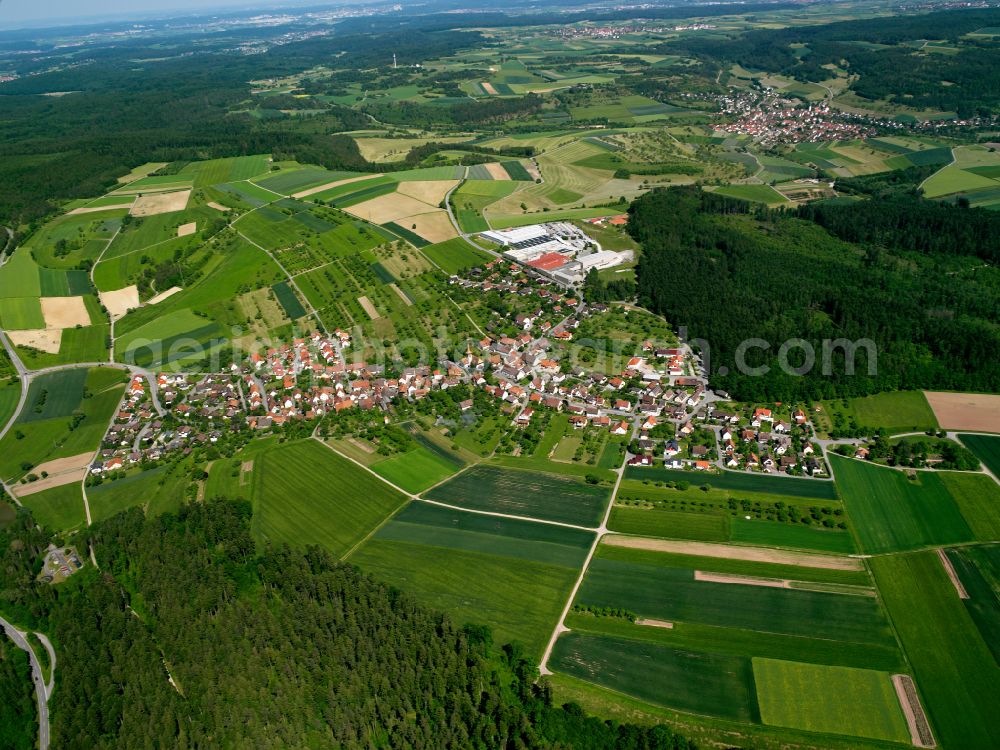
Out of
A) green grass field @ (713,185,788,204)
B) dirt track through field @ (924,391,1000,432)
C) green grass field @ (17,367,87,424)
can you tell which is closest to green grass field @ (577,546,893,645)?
dirt track through field @ (924,391,1000,432)

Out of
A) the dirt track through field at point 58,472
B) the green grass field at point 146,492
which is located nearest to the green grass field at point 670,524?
the green grass field at point 146,492

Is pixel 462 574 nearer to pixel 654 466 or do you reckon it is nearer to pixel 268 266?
pixel 654 466

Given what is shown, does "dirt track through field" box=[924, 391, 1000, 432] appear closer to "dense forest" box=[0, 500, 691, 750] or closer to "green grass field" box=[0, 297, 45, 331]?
"dense forest" box=[0, 500, 691, 750]

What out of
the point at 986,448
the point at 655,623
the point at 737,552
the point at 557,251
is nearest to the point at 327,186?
the point at 557,251

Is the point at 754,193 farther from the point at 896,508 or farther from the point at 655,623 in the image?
the point at 655,623

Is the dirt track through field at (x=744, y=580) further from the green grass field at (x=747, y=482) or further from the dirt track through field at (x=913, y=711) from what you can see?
the green grass field at (x=747, y=482)

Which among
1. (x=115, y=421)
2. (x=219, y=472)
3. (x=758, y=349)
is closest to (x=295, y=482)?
(x=219, y=472)
